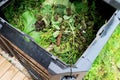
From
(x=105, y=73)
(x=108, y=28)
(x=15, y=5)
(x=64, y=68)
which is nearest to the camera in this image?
(x=64, y=68)

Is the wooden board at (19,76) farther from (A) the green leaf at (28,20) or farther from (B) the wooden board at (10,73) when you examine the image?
(A) the green leaf at (28,20)

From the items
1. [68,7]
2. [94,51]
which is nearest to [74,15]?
[68,7]

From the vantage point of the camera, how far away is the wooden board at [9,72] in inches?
61.7

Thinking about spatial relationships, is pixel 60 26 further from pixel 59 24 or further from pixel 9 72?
pixel 9 72

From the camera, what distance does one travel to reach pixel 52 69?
822 millimetres

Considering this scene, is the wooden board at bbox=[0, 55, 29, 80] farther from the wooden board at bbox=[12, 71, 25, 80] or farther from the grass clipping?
the grass clipping

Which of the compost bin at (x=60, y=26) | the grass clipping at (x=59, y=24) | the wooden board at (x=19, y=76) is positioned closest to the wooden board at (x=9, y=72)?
the wooden board at (x=19, y=76)

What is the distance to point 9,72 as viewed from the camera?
158cm

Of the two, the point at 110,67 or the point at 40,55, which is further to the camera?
the point at 110,67

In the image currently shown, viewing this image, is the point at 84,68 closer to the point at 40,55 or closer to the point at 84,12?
the point at 40,55

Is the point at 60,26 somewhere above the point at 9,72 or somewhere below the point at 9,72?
above

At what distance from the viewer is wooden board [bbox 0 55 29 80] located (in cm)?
157

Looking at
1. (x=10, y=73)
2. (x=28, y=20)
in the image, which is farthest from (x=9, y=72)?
(x=28, y=20)

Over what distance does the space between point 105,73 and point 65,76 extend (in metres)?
0.87
